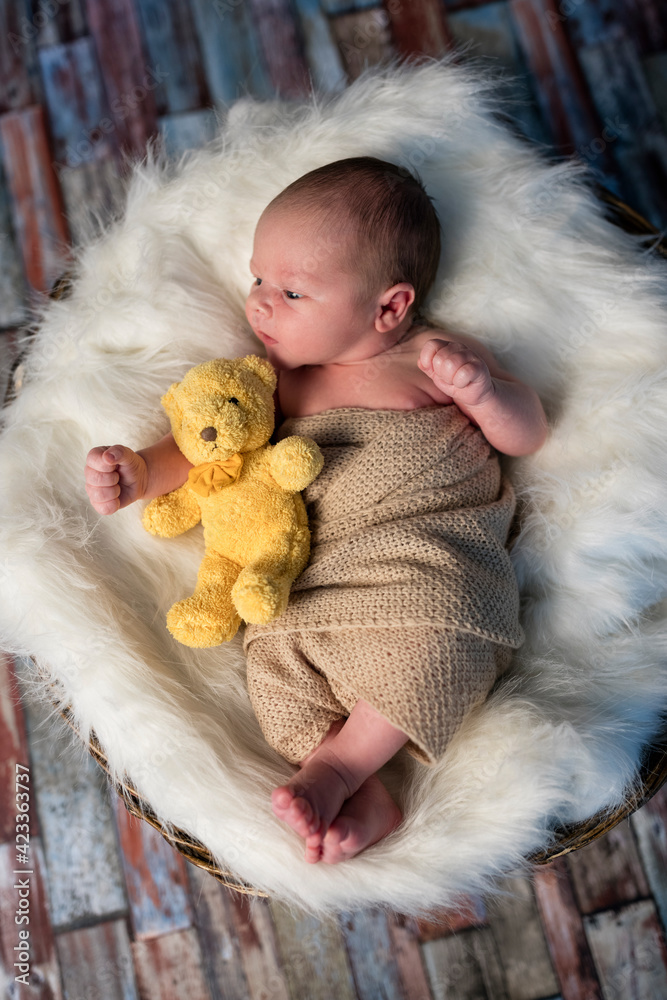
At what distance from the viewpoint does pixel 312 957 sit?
5.61 feet

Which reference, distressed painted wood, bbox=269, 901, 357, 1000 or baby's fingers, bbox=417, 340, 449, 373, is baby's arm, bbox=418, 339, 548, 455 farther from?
distressed painted wood, bbox=269, 901, 357, 1000

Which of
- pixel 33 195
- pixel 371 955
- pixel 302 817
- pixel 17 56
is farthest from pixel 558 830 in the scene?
pixel 17 56

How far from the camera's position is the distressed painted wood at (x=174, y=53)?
2.10 m

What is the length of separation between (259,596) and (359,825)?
424 mm

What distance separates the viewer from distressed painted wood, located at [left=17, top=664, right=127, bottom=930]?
1.75 meters

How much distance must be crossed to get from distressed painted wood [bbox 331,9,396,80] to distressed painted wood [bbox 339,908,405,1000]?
2.25 meters

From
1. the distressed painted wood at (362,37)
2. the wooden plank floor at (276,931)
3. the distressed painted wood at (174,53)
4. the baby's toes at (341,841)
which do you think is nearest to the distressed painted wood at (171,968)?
the wooden plank floor at (276,931)

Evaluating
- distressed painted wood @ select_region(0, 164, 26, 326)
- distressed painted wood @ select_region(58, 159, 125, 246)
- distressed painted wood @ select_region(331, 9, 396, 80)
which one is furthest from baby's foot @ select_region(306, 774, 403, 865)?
distressed painted wood @ select_region(331, 9, 396, 80)

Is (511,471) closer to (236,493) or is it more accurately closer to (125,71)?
(236,493)

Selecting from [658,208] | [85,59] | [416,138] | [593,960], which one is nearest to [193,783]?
[593,960]

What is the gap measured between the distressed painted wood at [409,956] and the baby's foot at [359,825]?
0.58 meters

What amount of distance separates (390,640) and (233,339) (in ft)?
2.40

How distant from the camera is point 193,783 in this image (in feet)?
4.15

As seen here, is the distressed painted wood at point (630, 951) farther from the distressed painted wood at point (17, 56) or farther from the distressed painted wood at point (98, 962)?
the distressed painted wood at point (17, 56)
